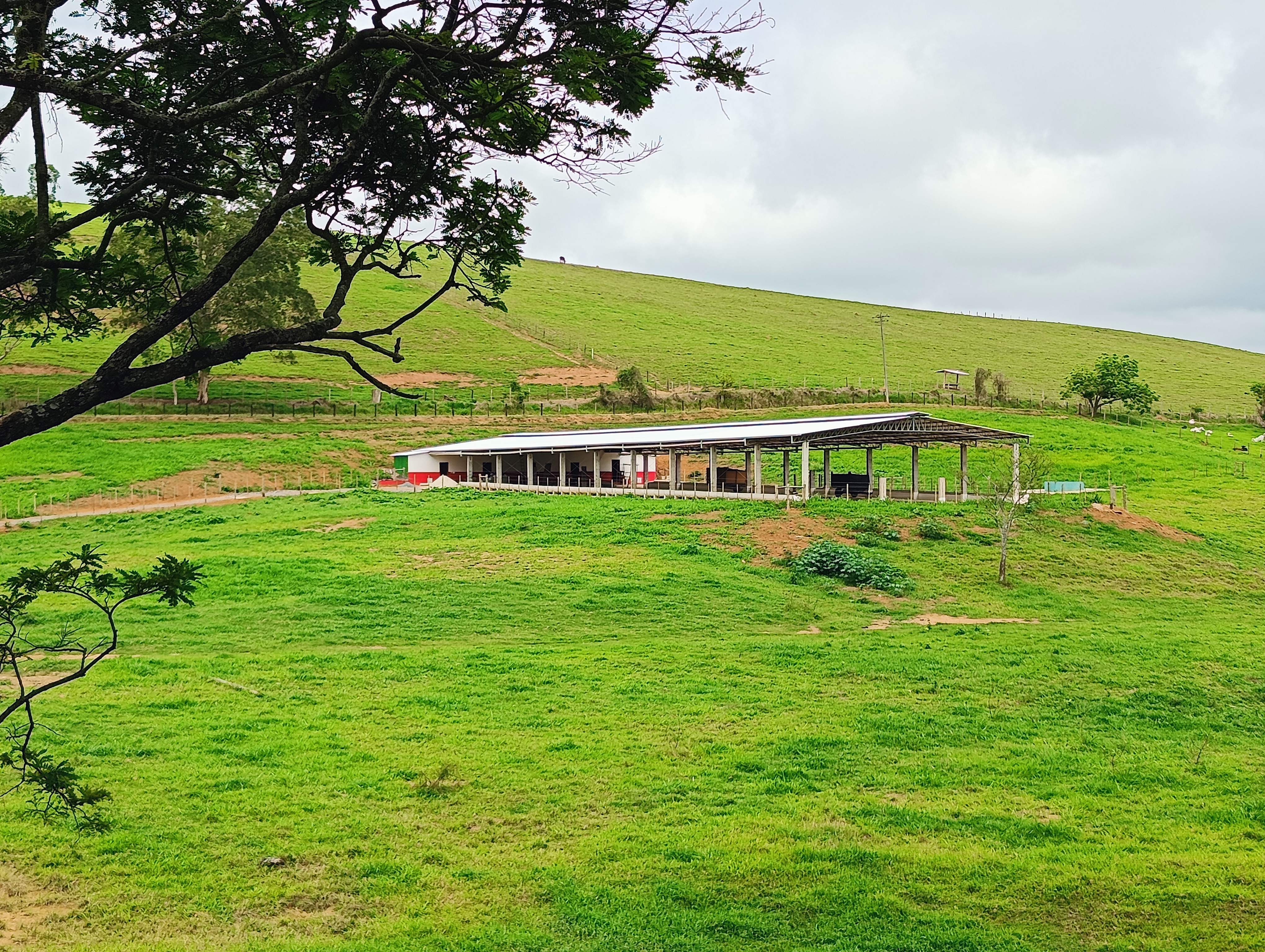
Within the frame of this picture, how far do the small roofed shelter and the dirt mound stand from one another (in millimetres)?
19218

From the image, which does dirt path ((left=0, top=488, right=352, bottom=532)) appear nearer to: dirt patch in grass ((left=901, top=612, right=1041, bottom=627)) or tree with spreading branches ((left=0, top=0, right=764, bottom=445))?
dirt patch in grass ((left=901, top=612, right=1041, bottom=627))

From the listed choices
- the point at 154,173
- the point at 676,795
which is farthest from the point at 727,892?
the point at 154,173

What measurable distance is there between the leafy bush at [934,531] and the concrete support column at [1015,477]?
6.84 ft

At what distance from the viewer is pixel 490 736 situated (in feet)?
44.1

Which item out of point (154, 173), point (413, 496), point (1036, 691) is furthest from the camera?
point (413, 496)

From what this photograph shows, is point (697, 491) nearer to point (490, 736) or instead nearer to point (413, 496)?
point (413, 496)

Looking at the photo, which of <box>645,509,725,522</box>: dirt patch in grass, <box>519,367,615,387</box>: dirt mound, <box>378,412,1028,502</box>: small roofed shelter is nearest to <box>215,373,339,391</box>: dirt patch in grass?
<box>519,367,615,387</box>: dirt mound

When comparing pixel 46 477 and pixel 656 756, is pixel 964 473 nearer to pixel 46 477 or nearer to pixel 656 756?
pixel 656 756

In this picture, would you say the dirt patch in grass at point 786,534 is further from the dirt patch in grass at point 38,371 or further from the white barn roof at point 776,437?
the dirt patch in grass at point 38,371

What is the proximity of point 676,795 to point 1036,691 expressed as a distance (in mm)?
8094

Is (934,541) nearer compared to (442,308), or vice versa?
(934,541)

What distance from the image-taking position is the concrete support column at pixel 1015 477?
1140 inches

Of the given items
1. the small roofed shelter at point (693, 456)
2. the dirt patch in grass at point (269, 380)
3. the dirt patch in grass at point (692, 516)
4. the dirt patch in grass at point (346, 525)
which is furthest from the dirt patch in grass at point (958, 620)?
the dirt patch in grass at point (269, 380)

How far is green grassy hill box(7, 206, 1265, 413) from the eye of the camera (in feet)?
262
